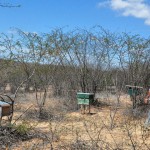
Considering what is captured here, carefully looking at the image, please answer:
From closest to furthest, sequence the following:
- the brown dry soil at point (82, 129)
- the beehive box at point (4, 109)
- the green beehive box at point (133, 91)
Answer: the brown dry soil at point (82, 129)
the beehive box at point (4, 109)
the green beehive box at point (133, 91)

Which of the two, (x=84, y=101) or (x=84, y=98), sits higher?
(x=84, y=98)

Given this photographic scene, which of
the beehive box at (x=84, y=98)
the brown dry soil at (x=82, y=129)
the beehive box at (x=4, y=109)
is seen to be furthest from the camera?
the beehive box at (x=84, y=98)

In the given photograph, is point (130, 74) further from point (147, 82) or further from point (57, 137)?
point (57, 137)

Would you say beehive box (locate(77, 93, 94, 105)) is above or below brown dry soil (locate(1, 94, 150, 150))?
above

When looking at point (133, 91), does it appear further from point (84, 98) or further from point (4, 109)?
point (4, 109)

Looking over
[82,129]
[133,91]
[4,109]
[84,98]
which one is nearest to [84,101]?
[84,98]

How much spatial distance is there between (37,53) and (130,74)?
3872 millimetres

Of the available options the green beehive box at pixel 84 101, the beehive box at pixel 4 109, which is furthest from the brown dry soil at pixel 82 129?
the beehive box at pixel 4 109

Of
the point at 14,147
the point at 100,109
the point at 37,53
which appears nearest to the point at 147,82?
the point at 100,109

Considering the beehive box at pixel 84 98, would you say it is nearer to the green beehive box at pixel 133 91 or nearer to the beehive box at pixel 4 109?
the green beehive box at pixel 133 91

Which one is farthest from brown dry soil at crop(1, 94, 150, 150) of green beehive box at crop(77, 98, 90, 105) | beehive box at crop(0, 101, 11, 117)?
beehive box at crop(0, 101, 11, 117)

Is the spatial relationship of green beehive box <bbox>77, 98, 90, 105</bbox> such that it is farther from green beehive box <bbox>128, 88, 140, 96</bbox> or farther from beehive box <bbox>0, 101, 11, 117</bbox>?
beehive box <bbox>0, 101, 11, 117</bbox>

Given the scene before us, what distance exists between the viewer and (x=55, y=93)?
708 inches

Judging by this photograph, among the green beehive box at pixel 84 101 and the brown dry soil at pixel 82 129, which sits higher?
the green beehive box at pixel 84 101
